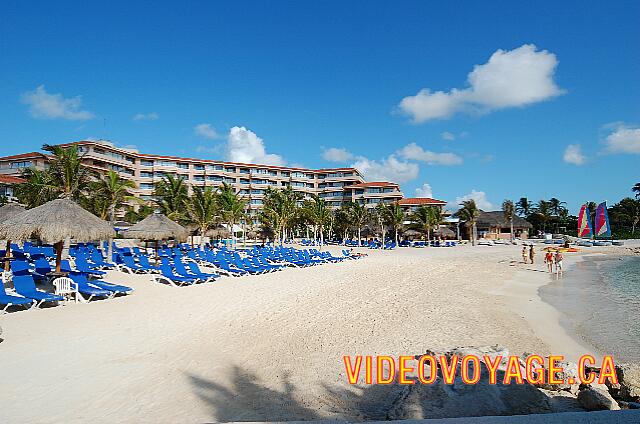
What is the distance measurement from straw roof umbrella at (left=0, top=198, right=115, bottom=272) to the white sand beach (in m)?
2.04

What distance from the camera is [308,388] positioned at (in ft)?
14.7

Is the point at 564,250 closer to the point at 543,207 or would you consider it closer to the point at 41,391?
the point at 543,207

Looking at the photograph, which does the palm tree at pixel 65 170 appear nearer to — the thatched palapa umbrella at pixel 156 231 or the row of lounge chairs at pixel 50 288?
the thatched palapa umbrella at pixel 156 231

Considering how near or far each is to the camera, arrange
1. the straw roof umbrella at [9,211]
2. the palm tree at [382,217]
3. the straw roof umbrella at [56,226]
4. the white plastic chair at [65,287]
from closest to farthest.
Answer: the white plastic chair at [65,287], the straw roof umbrella at [56,226], the straw roof umbrella at [9,211], the palm tree at [382,217]

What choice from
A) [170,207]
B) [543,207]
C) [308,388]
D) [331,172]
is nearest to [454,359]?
[308,388]

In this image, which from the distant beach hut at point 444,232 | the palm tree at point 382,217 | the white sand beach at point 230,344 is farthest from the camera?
the distant beach hut at point 444,232

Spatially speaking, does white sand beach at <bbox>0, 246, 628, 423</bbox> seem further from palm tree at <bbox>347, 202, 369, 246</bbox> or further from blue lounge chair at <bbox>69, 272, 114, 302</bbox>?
palm tree at <bbox>347, 202, 369, 246</bbox>

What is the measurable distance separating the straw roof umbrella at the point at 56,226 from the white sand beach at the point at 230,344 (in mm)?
2045

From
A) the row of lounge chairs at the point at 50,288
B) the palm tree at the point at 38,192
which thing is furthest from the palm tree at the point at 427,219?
the row of lounge chairs at the point at 50,288

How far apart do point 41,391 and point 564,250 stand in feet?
151

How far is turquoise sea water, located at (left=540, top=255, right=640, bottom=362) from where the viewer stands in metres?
7.30

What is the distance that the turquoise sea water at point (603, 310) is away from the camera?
730cm

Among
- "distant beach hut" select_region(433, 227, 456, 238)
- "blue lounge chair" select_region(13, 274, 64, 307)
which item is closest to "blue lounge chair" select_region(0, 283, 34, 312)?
"blue lounge chair" select_region(13, 274, 64, 307)

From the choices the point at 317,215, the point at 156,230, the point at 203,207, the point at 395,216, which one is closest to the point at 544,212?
the point at 395,216
